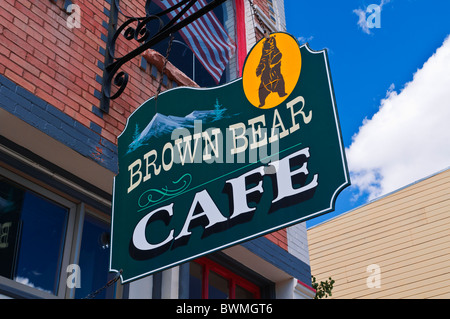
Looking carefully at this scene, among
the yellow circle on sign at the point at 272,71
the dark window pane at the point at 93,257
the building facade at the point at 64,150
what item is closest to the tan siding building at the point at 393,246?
the building facade at the point at 64,150

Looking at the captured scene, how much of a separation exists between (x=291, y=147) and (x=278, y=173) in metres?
0.21

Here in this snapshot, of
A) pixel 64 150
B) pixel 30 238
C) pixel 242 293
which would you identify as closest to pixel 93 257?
pixel 30 238

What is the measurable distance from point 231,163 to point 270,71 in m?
0.74

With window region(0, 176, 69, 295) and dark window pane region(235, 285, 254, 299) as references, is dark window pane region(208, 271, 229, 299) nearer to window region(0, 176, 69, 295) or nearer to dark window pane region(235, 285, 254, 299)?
dark window pane region(235, 285, 254, 299)

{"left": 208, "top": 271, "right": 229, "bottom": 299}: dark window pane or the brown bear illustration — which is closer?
Result: the brown bear illustration

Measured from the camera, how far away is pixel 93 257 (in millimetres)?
5340

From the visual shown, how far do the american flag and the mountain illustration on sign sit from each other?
9.85 feet

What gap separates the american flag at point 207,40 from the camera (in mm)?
7603

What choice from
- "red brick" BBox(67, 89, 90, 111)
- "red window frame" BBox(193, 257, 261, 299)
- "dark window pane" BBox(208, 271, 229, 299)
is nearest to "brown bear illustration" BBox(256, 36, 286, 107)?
"red brick" BBox(67, 89, 90, 111)

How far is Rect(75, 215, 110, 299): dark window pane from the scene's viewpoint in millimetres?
5176

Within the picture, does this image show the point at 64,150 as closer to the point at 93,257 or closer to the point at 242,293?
the point at 93,257

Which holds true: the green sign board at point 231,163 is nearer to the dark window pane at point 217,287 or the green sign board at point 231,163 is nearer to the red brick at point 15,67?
the red brick at point 15,67
